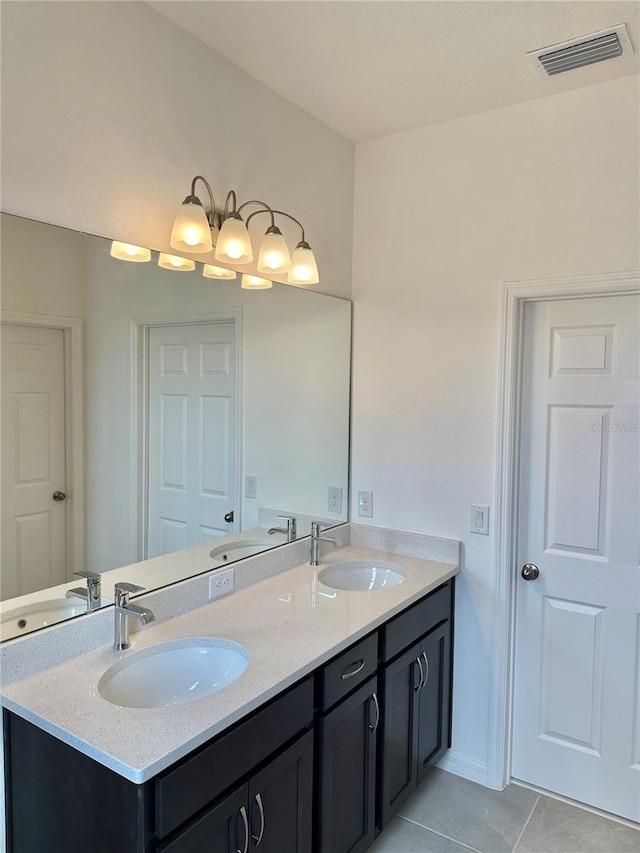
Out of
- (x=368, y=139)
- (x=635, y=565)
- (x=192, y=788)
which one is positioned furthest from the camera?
(x=368, y=139)

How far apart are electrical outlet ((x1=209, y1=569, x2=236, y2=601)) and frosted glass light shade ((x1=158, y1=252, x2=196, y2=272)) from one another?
3.47 ft

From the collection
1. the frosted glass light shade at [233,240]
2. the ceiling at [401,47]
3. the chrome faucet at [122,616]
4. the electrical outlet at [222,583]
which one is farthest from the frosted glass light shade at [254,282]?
the chrome faucet at [122,616]

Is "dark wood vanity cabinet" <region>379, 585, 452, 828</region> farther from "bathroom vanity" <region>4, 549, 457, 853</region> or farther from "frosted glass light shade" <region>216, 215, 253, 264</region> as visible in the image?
"frosted glass light shade" <region>216, 215, 253, 264</region>

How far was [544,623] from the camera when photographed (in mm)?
2441

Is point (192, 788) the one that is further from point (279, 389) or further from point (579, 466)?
point (579, 466)

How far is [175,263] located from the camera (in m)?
1.91

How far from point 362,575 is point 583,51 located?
6.98 ft

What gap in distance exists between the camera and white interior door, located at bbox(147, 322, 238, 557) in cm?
194

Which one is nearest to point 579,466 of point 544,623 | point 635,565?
point 635,565

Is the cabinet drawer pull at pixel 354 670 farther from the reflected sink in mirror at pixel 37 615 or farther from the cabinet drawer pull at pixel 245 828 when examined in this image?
the reflected sink in mirror at pixel 37 615

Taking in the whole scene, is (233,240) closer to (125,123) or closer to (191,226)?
(191,226)

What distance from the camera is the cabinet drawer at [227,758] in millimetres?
1220

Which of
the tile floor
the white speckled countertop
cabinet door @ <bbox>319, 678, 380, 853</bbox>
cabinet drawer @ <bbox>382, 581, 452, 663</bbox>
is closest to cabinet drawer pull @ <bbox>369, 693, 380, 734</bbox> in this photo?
cabinet door @ <bbox>319, 678, 380, 853</bbox>

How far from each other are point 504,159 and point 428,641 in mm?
1963
